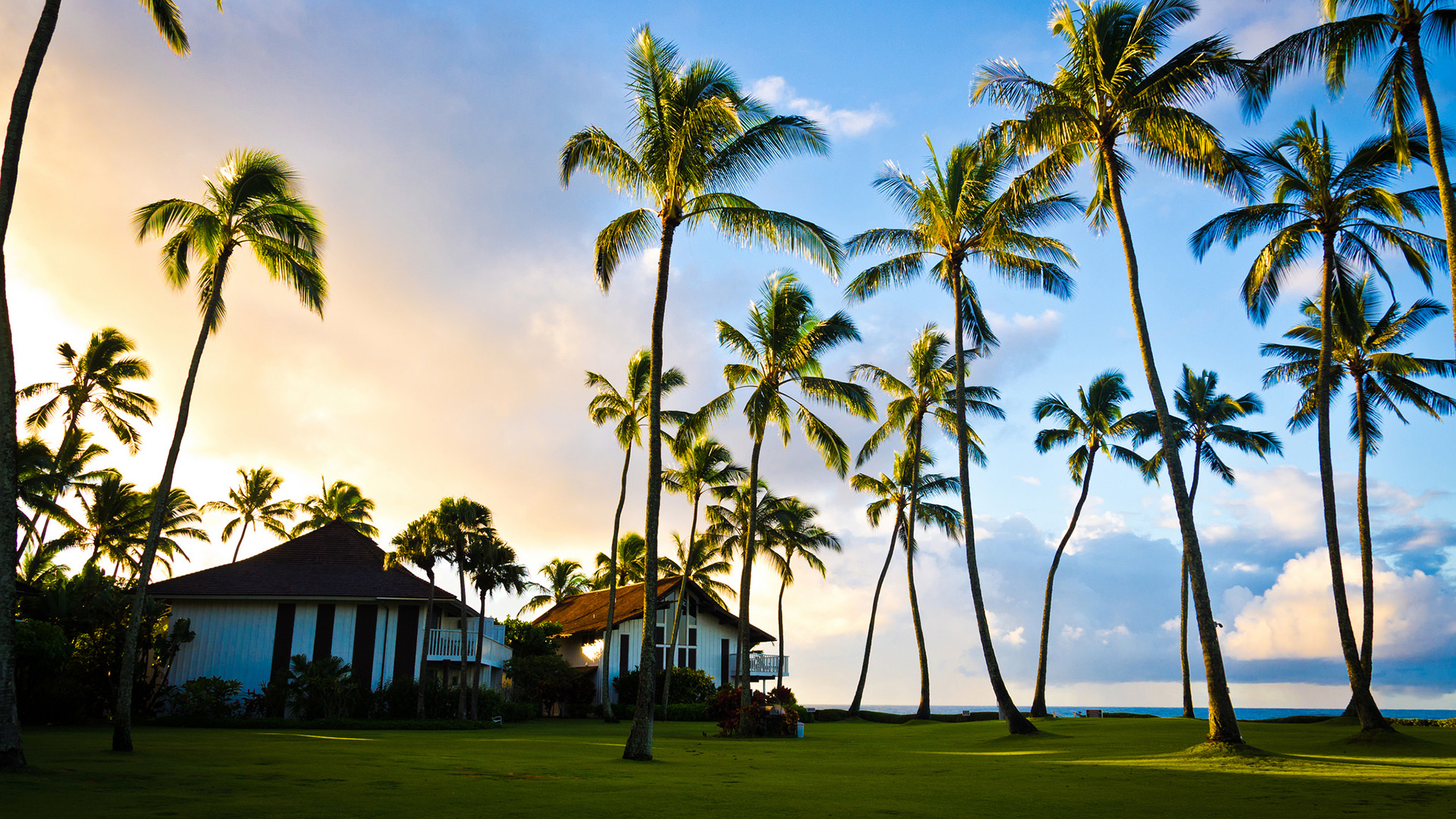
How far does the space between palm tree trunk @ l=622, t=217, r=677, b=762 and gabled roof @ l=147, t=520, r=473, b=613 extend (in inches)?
580

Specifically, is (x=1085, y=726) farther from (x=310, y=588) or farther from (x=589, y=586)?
(x=589, y=586)

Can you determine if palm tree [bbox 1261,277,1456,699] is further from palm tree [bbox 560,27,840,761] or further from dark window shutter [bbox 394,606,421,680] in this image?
dark window shutter [bbox 394,606,421,680]

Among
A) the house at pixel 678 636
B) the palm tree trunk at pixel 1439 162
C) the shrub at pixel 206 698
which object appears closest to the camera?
the palm tree trunk at pixel 1439 162

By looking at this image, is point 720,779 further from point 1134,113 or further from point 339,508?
point 339,508

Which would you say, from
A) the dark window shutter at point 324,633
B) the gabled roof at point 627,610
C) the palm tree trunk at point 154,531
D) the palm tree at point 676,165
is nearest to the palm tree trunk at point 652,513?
the palm tree at point 676,165

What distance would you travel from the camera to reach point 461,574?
91.7 feet

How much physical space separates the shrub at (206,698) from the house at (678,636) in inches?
607

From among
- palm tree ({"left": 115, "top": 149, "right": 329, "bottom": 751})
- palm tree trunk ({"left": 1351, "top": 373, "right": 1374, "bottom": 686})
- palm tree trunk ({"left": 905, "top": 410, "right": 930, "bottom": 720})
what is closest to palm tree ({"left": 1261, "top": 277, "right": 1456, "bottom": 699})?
palm tree trunk ({"left": 1351, "top": 373, "right": 1374, "bottom": 686})

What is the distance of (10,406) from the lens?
10.0 m

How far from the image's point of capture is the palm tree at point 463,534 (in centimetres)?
2745

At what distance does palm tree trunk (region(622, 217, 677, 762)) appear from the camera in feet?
46.6

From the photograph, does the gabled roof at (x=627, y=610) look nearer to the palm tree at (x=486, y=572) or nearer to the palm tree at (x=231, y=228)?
the palm tree at (x=486, y=572)

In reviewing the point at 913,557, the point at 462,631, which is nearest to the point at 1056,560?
the point at 913,557

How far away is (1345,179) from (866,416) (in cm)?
1318
